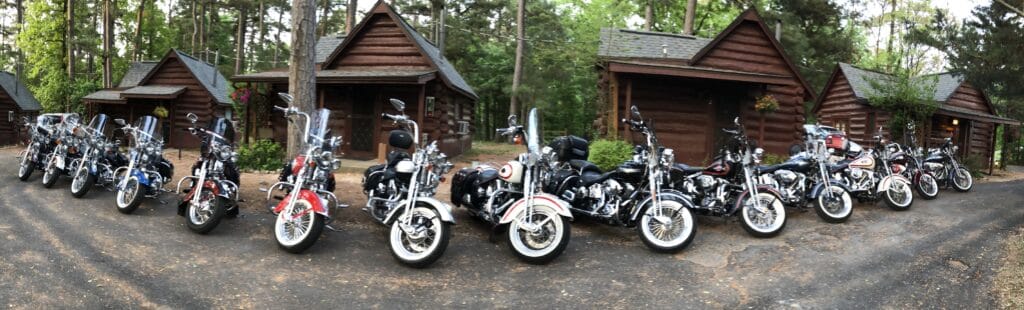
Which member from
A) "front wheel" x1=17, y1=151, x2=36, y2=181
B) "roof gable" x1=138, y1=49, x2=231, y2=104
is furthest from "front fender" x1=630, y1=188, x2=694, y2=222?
"roof gable" x1=138, y1=49, x2=231, y2=104

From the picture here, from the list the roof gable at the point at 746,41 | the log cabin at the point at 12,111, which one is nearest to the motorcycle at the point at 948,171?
the roof gable at the point at 746,41

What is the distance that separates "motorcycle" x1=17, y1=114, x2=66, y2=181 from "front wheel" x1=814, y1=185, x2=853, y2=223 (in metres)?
10.8

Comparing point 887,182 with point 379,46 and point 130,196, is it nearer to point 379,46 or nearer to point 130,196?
point 130,196

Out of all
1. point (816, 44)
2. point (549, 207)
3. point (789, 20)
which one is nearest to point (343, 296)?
point (549, 207)

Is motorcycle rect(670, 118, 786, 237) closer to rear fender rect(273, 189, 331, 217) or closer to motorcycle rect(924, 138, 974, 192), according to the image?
rear fender rect(273, 189, 331, 217)

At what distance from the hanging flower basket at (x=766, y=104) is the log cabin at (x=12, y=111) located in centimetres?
2827

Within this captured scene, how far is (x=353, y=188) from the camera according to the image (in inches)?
348

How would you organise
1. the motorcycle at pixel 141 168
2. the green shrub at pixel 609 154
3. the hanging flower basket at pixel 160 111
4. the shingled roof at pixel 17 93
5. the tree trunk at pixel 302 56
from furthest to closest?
the shingled roof at pixel 17 93 < the hanging flower basket at pixel 160 111 < the green shrub at pixel 609 154 < the tree trunk at pixel 302 56 < the motorcycle at pixel 141 168

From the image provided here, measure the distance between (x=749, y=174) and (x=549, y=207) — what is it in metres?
2.61

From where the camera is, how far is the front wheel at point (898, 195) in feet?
26.0

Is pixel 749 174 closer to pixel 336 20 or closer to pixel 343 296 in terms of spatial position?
pixel 343 296

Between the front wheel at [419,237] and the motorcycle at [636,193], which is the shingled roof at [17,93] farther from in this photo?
the motorcycle at [636,193]

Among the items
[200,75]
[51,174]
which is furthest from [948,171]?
[200,75]

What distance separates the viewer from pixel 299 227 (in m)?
5.12
